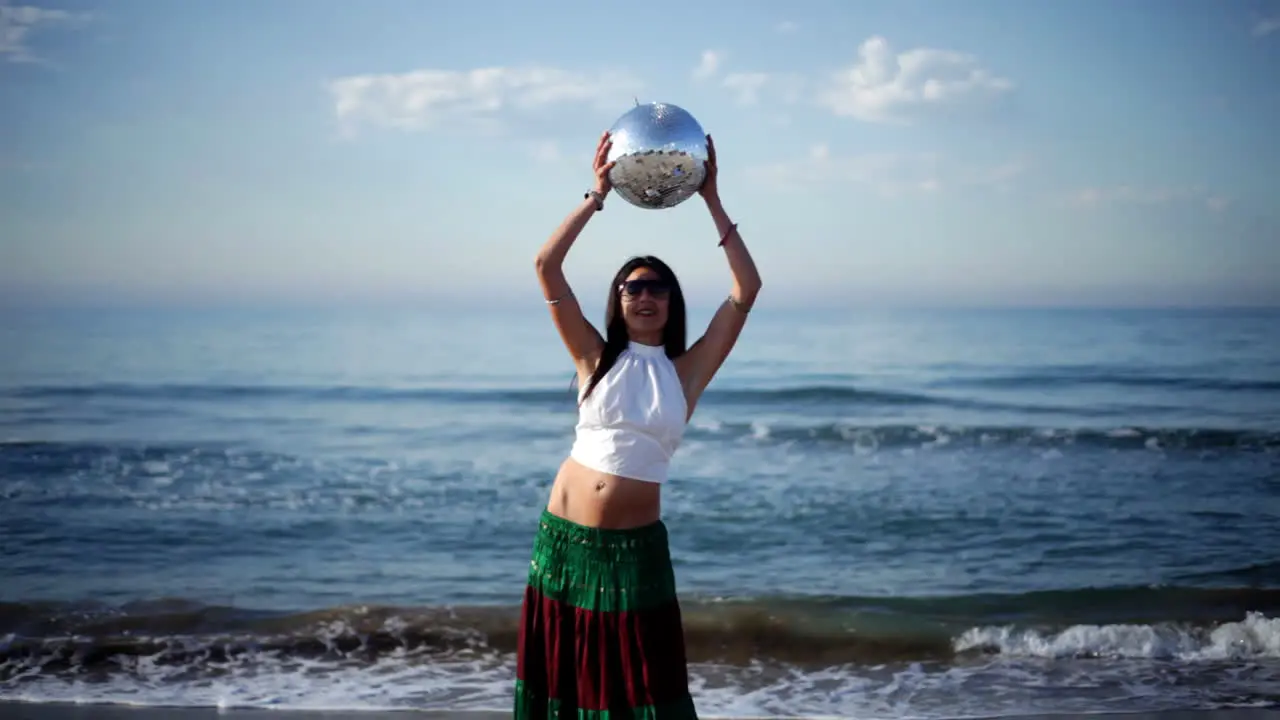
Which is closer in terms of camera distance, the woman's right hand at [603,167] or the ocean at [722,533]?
the woman's right hand at [603,167]

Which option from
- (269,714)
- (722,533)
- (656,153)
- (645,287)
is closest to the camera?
(656,153)

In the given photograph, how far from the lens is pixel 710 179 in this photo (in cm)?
336

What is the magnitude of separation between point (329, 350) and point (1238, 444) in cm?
2348

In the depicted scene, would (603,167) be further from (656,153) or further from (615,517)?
(615,517)

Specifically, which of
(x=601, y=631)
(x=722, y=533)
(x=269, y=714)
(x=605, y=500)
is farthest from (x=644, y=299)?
(x=722, y=533)

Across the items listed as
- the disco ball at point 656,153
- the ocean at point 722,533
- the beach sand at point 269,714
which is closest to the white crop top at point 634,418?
the disco ball at point 656,153

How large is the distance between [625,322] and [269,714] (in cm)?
278

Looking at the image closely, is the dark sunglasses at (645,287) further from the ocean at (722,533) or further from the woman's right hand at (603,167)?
the ocean at (722,533)

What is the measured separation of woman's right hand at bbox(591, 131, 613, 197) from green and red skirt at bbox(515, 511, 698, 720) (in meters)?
1.02

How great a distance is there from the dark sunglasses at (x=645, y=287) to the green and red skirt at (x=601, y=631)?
2.34ft

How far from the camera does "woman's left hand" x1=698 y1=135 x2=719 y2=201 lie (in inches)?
130

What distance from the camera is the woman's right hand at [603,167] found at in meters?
3.24

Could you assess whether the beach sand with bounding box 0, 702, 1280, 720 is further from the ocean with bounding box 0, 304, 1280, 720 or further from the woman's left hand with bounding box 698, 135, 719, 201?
the woman's left hand with bounding box 698, 135, 719, 201

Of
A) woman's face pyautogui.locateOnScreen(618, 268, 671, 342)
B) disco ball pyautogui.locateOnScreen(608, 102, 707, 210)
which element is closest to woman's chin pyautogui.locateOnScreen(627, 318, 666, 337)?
woman's face pyautogui.locateOnScreen(618, 268, 671, 342)
